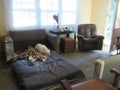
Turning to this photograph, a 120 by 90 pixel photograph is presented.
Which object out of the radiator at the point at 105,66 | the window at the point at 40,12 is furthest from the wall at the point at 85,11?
the radiator at the point at 105,66

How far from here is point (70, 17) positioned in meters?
5.03

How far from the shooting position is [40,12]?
4.38 meters

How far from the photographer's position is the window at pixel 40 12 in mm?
4020

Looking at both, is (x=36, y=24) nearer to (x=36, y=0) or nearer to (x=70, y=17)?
(x=36, y=0)

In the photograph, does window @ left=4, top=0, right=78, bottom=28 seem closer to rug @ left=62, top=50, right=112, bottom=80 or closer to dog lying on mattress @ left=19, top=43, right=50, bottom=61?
dog lying on mattress @ left=19, top=43, right=50, bottom=61

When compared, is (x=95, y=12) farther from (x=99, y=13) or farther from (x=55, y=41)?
(x=55, y=41)

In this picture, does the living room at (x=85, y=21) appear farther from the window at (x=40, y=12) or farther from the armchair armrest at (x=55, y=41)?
the armchair armrest at (x=55, y=41)

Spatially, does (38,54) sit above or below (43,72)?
above

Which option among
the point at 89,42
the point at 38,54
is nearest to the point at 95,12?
the point at 89,42

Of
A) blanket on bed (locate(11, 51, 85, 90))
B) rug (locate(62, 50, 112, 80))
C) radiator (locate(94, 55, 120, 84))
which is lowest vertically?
rug (locate(62, 50, 112, 80))

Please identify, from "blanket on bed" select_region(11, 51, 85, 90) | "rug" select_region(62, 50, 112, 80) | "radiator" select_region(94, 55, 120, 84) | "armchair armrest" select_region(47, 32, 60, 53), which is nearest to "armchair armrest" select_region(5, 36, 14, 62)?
"blanket on bed" select_region(11, 51, 85, 90)

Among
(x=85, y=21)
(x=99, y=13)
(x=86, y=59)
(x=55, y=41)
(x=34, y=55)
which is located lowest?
(x=86, y=59)

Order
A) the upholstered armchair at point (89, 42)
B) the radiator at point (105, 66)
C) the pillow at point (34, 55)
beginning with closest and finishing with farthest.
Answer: the radiator at point (105, 66) → the pillow at point (34, 55) → the upholstered armchair at point (89, 42)

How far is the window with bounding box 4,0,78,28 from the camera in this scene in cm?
402
